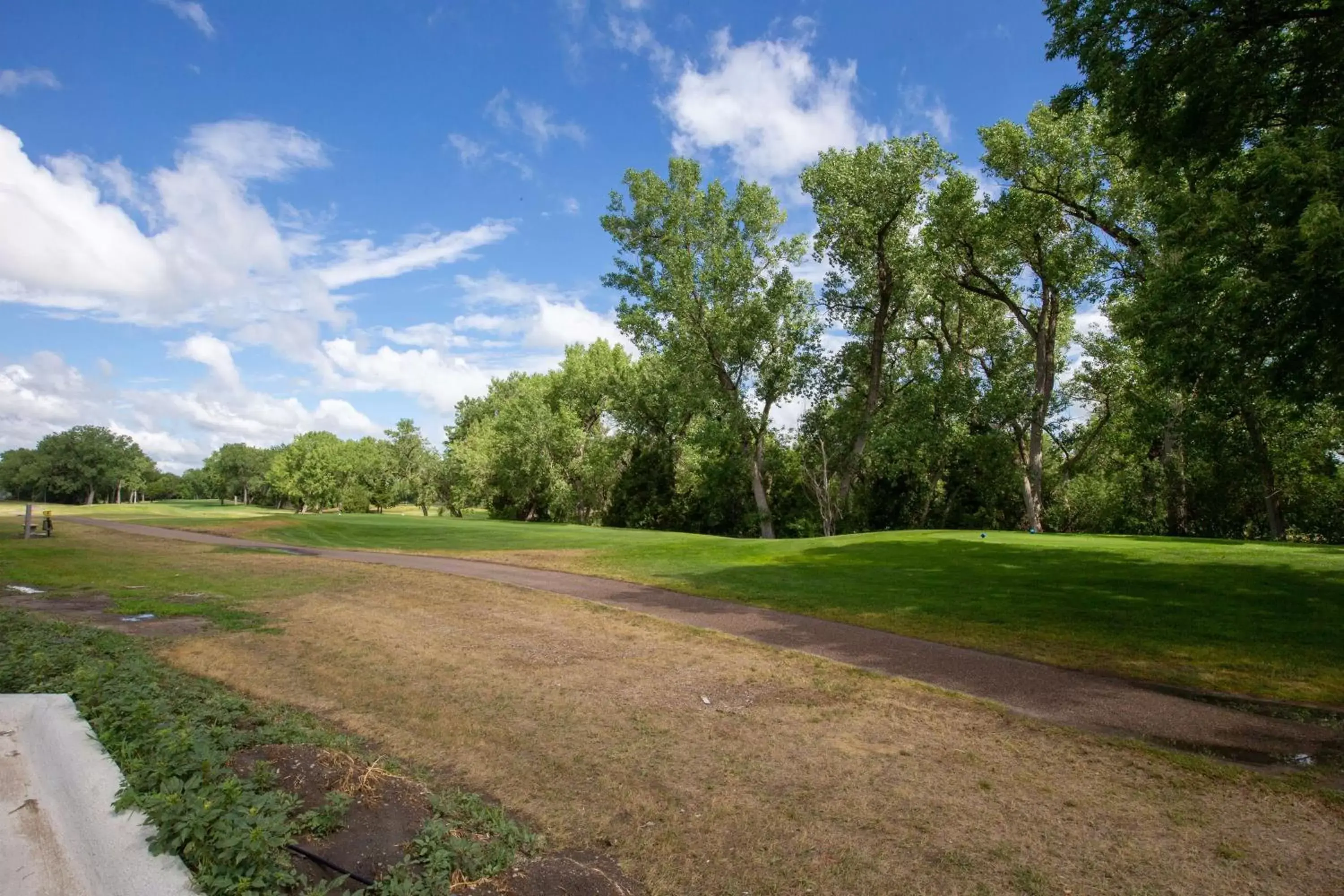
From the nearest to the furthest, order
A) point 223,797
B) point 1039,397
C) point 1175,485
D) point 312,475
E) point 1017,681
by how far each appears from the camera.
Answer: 1. point 223,797
2. point 1017,681
3. point 1175,485
4. point 1039,397
5. point 312,475

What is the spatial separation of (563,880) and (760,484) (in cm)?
3430

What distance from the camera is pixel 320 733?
5.55 meters

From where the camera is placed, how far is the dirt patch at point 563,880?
357 centimetres

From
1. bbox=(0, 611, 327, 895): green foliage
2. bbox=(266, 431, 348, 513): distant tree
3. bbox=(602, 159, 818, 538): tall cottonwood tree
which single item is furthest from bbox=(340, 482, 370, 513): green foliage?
bbox=(0, 611, 327, 895): green foliage

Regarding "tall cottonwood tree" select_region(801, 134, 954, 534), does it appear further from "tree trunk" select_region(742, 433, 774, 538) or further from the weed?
the weed

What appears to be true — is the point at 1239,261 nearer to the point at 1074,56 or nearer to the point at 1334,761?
the point at 1074,56

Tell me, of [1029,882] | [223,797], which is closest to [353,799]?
[223,797]

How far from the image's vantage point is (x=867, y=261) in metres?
34.2

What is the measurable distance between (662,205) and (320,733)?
34.2 meters

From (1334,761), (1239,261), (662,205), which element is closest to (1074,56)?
(1239,261)

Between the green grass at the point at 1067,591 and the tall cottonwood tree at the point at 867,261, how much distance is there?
13.1 meters

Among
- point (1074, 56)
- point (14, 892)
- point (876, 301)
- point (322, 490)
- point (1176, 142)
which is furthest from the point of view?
point (322, 490)

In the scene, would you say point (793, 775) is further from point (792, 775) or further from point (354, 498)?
point (354, 498)

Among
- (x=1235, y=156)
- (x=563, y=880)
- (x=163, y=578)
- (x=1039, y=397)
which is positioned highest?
(x=1235, y=156)
